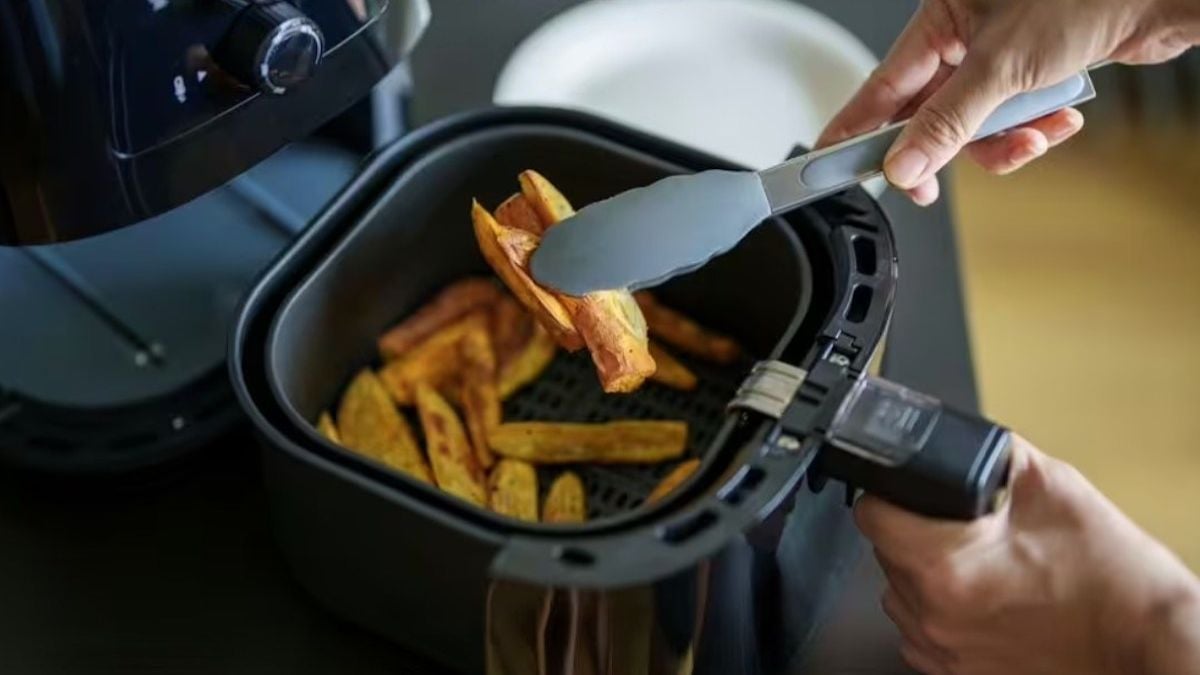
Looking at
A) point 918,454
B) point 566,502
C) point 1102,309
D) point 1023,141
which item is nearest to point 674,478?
point 566,502

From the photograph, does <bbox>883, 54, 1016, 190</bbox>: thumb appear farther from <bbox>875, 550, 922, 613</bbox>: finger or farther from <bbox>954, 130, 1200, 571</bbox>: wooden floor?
<bbox>954, 130, 1200, 571</bbox>: wooden floor

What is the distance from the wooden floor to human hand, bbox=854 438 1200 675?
65 centimetres

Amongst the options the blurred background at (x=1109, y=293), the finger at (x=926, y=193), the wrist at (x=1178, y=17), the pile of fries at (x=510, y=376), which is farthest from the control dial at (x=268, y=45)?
the blurred background at (x=1109, y=293)

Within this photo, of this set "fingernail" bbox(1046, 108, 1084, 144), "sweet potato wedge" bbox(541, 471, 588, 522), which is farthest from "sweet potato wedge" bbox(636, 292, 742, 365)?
"fingernail" bbox(1046, 108, 1084, 144)

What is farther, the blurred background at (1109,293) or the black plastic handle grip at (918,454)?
the blurred background at (1109,293)

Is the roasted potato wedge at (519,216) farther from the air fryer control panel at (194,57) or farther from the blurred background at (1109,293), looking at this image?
the blurred background at (1109,293)

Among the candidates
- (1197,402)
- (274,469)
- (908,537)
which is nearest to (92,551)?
(274,469)

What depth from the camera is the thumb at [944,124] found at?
718mm

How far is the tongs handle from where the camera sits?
72 centimetres

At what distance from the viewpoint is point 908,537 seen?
0.65 metres

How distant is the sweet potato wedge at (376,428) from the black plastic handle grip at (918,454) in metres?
0.24

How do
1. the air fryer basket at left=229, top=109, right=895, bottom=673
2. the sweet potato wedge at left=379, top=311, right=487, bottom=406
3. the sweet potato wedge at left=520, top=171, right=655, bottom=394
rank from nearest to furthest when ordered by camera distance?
the air fryer basket at left=229, top=109, right=895, bottom=673, the sweet potato wedge at left=520, top=171, right=655, bottom=394, the sweet potato wedge at left=379, top=311, right=487, bottom=406

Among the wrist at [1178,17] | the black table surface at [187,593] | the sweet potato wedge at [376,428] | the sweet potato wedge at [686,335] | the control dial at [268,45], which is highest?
the wrist at [1178,17]

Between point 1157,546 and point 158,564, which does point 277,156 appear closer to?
point 158,564
